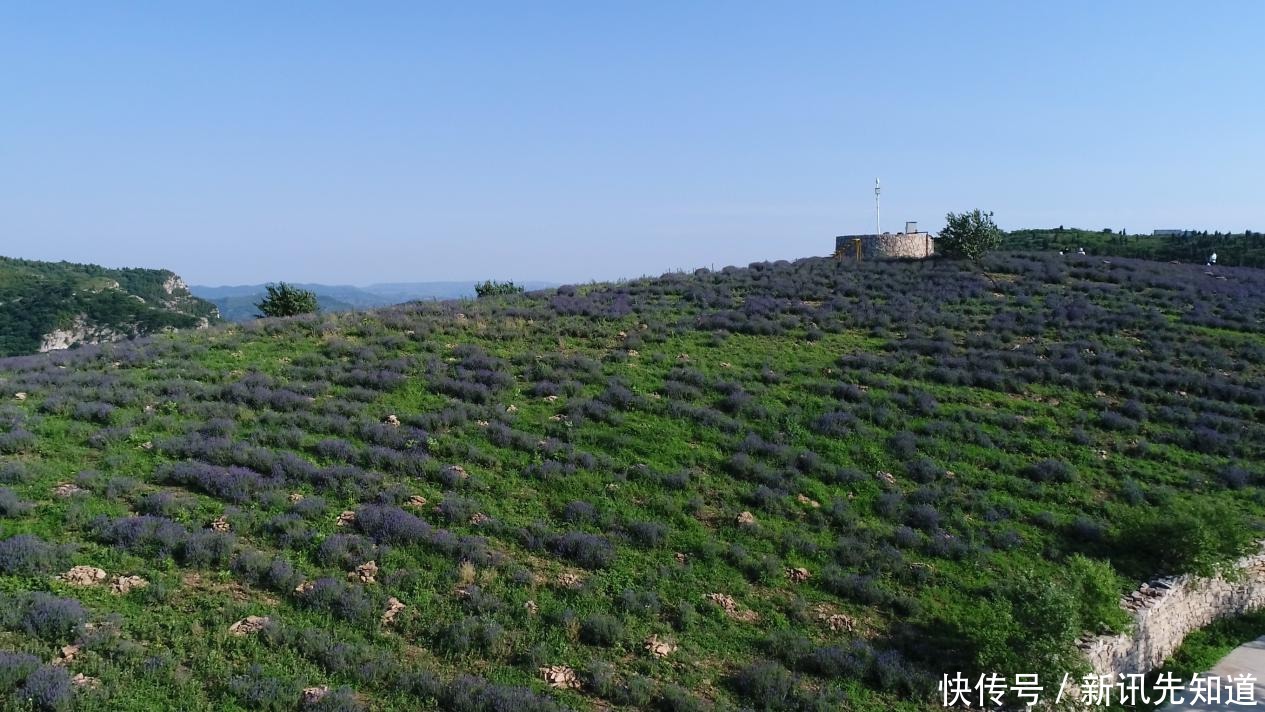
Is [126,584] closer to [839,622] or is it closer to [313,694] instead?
[313,694]

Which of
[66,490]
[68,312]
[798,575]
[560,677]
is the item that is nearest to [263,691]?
[560,677]

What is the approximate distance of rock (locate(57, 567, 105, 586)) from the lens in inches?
380

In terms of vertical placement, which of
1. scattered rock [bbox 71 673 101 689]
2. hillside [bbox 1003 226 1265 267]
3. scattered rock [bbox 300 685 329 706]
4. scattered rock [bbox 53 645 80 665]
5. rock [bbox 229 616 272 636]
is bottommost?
scattered rock [bbox 300 685 329 706]

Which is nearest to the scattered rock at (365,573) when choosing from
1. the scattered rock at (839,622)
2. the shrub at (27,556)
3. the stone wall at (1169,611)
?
the shrub at (27,556)

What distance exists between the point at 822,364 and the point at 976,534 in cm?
988

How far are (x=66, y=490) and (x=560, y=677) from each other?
8.97 meters

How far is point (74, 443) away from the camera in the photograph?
14.5 m

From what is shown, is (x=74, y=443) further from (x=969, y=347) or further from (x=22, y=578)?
(x=969, y=347)

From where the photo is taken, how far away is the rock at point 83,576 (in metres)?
9.65

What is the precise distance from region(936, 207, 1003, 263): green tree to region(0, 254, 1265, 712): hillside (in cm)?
1535

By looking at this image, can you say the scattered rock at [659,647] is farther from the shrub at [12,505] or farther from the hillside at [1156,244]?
the hillside at [1156,244]

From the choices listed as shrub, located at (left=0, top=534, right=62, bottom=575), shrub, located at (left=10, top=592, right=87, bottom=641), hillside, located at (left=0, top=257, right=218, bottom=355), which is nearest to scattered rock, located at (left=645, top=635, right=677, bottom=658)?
shrub, located at (left=10, top=592, right=87, bottom=641)

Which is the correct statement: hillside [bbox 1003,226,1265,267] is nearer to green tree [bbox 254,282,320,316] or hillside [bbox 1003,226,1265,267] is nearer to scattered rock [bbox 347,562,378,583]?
green tree [bbox 254,282,320,316]

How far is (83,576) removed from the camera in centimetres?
976
